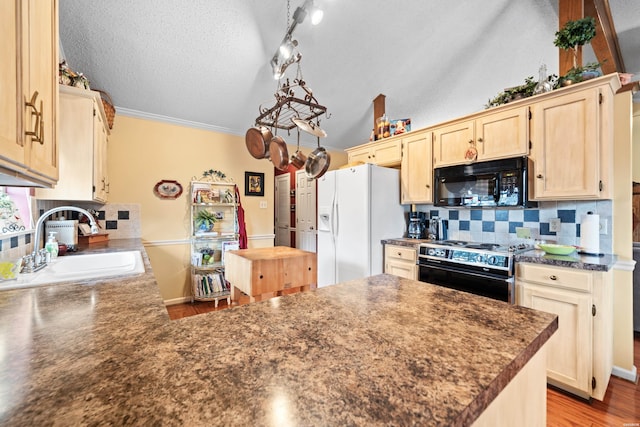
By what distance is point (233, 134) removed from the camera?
3879 millimetres

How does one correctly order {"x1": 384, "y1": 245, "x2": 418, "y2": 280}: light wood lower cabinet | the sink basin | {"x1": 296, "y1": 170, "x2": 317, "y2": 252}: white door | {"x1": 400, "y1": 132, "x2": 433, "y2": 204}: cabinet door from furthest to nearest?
{"x1": 296, "y1": 170, "x2": 317, "y2": 252}: white door < {"x1": 400, "y1": 132, "x2": 433, "y2": 204}: cabinet door < {"x1": 384, "y1": 245, "x2": 418, "y2": 280}: light wood lower cabinet < the sink basin

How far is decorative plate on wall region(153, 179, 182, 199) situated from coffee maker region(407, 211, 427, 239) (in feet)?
9.69

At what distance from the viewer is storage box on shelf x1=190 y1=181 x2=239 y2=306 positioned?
352cm

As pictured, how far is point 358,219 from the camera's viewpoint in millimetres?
2975

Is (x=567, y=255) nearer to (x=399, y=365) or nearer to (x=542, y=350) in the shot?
(x=542, y=350)

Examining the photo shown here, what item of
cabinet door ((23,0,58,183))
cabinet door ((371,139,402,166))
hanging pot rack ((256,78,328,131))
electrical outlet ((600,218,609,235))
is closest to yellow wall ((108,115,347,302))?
hanging pot rack ((256,78,328,131))

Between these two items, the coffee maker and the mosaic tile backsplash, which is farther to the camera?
the coffee maker

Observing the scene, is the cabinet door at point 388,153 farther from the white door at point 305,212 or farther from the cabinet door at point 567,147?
the white door at point 305,212

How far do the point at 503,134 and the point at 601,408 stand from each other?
79.1 inches

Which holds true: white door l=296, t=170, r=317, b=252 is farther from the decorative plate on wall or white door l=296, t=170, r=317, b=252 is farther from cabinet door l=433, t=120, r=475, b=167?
cabinet door l=433, t=120, r=475, b=167

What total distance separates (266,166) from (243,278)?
Result: 2320 millimetres

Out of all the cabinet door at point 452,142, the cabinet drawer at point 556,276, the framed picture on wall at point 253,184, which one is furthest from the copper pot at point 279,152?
the framed picture on wall at point 253,184

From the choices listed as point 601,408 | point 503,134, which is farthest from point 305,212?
point 601,408

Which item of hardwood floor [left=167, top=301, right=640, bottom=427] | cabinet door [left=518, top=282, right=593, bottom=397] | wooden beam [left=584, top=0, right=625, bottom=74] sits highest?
wooden beam [left=584, top=0, right=625, bottom=74]
